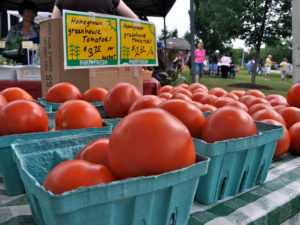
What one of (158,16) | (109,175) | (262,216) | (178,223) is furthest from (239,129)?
(158,16)

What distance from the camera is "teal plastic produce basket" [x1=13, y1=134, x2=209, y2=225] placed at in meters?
0.56

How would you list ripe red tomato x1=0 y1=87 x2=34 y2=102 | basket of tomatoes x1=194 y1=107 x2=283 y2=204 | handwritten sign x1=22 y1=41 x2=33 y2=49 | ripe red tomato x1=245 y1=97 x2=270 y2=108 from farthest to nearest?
1. handwritten sign x1=22 y1=41 x2=33 y2=49
2. ripe red tomato x1=245 y1=97 x2=270 y2=108
3. ripe red tomato x1=0 y1=87 x2=34 y2=102
4. basket of tomatoes x1=194 y1=107 x2=283 y2=204

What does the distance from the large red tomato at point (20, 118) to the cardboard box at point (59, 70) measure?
1.11 meters

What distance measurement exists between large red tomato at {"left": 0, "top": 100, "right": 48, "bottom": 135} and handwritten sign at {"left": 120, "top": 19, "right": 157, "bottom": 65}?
134 cm

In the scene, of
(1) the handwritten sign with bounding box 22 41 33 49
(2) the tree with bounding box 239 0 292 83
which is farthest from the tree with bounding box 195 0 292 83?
(1) the handwritten sign with bounding box 22 41 33 49

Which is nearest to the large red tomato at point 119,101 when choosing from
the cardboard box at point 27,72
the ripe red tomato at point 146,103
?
the ripe red tomato at point 146,103

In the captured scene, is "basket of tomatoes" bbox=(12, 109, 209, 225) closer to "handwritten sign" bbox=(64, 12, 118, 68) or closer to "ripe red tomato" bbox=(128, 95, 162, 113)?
"ripe red tomato" bbox=(128, 95, 162, 113)

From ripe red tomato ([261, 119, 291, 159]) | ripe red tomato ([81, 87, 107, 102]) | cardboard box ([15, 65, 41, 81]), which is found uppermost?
cardboard box ([15, 65, 41, 81])

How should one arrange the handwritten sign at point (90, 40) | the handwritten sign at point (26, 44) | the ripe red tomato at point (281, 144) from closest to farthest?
the ripe red tomato at point (281, 144), the handwritten sign at point (90, 40), the handwritten sign at point (26, 44)

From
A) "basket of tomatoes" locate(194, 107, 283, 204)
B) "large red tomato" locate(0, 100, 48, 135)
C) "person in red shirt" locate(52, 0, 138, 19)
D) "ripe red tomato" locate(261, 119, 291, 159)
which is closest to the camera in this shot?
"basket of tomatoes" locate(194, 107, 283, 204)

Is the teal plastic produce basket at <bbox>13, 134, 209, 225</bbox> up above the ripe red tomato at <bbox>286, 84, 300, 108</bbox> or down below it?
below

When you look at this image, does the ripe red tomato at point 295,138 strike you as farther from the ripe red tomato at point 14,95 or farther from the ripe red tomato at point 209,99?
the ripe red tomato at point 14,95

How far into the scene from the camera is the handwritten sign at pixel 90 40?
200cm

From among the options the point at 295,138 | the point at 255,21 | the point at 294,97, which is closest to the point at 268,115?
the point at 295,138
